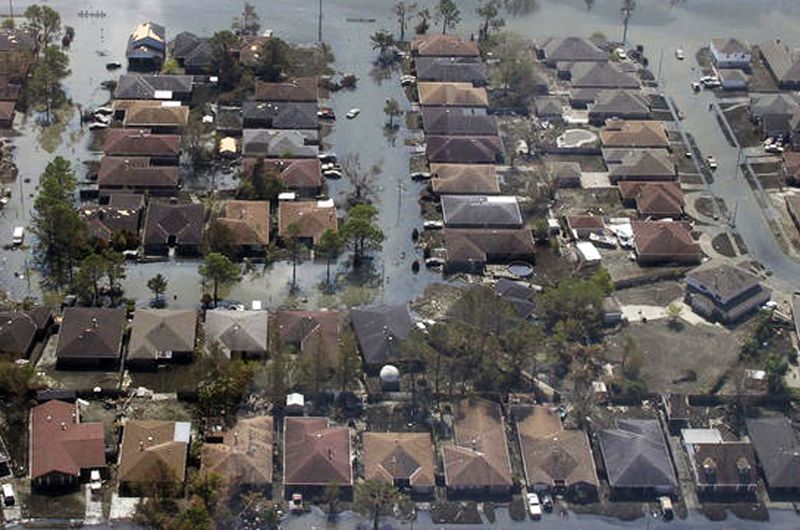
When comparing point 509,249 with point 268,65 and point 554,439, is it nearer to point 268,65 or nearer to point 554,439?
point 554,439

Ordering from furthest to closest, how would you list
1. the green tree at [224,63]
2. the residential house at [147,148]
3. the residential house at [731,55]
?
the residential house at [731,55] → the green tree at [224,63] → the residential house at [147,148]

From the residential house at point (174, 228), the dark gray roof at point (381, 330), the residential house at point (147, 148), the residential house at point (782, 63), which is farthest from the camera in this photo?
the residential house at point (782, 63)

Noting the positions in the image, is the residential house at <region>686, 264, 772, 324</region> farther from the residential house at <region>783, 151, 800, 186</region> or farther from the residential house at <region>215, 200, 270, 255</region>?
the residential house at <region>215, 200, 270, 255</region>

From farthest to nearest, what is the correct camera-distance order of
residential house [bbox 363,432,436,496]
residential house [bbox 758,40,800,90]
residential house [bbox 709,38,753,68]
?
residential house [bbox 709,38,753,68] < residential house [bbox 758,40,800,90] < residential house [bbox 363,432,436,496]

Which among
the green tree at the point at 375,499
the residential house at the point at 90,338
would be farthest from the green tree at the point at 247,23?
the green tree at the point at 375,499

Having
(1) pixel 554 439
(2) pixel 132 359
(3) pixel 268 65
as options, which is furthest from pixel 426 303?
(3) pixel 268 65

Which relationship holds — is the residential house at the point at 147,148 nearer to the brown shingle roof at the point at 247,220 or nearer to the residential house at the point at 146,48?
the brown shingle roof at the point at 247,220

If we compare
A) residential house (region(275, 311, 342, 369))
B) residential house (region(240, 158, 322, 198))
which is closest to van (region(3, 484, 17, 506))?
residential house (region(275, 311, 342, 369))
